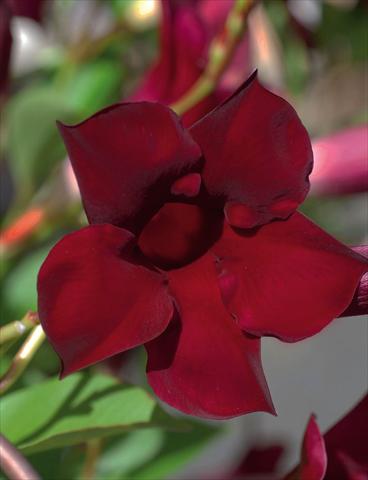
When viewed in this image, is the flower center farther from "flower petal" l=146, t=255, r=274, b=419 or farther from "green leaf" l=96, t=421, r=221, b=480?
"green leaf" l=96, t=421, r=221, b=480

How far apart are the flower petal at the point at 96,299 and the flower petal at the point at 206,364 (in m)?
0.01

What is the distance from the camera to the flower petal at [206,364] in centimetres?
26

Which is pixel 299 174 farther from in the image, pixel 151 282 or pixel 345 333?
pixel 345 333

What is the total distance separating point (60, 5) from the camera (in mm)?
731

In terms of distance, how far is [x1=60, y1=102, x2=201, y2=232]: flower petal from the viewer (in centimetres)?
24

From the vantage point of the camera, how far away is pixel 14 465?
241 mm

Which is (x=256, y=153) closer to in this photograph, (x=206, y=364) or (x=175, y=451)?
(x=206, y=364)

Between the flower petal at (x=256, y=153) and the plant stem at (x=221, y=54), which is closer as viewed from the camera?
the flower petal at (x=256, y=153)

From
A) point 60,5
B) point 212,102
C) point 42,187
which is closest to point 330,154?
point 212,102

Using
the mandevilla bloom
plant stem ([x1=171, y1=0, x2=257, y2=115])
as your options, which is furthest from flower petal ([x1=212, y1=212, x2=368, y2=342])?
plant stem ([x1=171, y1=0, x2=257, y2=115])

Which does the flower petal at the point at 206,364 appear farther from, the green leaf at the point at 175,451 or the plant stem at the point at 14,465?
the green leaf at the point at 175,451

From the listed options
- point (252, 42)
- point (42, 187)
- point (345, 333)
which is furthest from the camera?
point (345, 333)

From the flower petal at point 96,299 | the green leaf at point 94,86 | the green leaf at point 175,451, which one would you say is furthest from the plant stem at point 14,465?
the green leaf at point 94,86

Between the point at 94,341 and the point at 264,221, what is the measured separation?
0.07 metres
